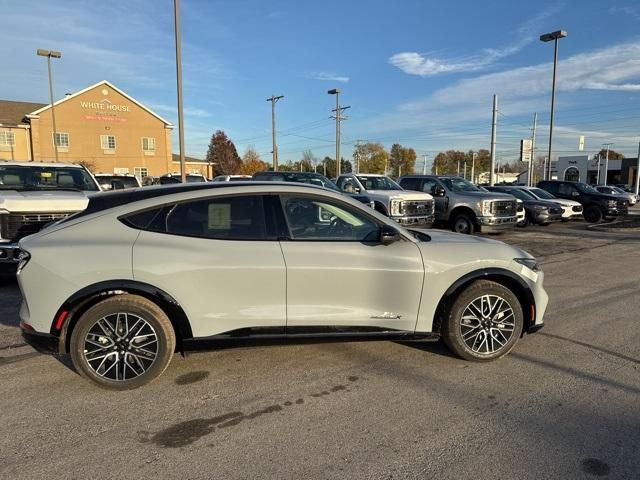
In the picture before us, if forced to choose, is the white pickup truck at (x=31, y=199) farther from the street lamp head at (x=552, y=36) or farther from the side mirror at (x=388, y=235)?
the street lamp head at (x=552, y=36)

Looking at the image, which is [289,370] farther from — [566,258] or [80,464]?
[566,258]

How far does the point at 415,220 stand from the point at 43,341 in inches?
447

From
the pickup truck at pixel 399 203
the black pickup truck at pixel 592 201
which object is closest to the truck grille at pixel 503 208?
the pickup truck at pixel 399 203

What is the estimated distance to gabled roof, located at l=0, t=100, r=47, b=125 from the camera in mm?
50438

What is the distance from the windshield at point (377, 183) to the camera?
15.4 meters

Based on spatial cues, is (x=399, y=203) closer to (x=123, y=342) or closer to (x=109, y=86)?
(x=123, y=342)

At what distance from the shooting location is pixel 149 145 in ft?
185

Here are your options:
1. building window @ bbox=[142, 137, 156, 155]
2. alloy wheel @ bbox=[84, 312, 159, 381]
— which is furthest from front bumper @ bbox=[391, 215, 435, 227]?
building window @ bbox=[142, 137, 156, 155]

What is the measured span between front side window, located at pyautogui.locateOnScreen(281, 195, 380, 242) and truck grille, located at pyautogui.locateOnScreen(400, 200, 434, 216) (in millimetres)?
9539

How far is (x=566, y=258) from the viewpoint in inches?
428

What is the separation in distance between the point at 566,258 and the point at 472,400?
8511 mm

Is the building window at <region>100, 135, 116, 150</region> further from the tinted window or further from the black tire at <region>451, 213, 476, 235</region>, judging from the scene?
the tinted window

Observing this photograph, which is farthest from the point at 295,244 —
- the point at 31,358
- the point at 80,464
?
the point at 31,358

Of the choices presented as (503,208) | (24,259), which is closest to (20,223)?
(24,259)
